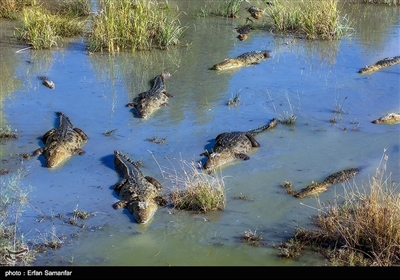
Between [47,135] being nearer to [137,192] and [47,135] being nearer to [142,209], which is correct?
[137,192]

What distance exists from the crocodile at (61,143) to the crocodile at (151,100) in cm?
137

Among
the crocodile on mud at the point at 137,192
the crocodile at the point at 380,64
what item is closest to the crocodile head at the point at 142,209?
the crocodile on mud at the point at 137,192

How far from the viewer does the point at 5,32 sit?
15.2m

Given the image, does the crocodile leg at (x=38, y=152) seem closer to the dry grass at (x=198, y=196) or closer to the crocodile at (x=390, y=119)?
A: the dry grass at (x=198, y=196)

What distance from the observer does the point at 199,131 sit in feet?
34.0

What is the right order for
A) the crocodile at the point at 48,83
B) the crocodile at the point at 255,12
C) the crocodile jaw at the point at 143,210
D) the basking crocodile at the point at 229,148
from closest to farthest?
the crocodile jaw at the point at 143,210 → the basking crocodile at the point at 229,148 → the crocodile at the point at 48,83 → the crocodile at the point at 255,12

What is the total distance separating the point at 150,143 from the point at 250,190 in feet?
7.15

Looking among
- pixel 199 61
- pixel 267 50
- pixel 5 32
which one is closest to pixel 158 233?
pixel 199 61

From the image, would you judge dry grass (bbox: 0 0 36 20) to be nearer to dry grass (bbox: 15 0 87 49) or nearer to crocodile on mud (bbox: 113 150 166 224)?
dry grass (bbox: 15 0 87 49)

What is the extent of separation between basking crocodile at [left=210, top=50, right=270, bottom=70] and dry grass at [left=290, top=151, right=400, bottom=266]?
22.8 feet

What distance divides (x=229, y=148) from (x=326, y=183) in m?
1.65

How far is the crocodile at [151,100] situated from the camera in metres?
11.1

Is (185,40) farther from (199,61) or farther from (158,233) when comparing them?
(158,233)
